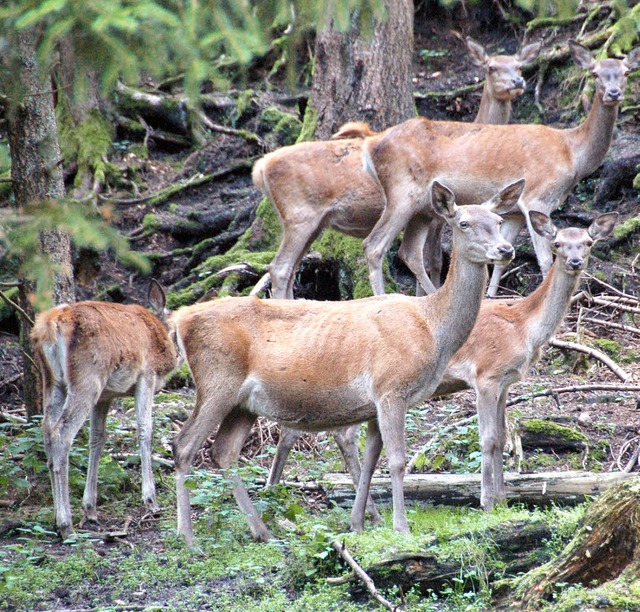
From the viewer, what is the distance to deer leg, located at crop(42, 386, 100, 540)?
293 inches

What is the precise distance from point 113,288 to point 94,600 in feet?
25.8

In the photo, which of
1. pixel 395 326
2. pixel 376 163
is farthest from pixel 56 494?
pixel 376 163

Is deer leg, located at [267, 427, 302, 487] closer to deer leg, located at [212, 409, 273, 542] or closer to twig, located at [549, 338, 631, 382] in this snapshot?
deer leg, located at [212, 409, 273, 542]

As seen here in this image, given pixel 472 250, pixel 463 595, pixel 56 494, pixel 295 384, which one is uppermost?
pixel 472 250

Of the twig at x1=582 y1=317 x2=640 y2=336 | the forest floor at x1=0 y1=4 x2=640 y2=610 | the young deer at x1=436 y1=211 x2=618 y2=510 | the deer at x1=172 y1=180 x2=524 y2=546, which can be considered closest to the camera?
the forest floor at x1=0 y1=4 x2=640 y2=610

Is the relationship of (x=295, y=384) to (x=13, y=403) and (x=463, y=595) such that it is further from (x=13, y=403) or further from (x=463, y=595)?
(x=13, y=403)

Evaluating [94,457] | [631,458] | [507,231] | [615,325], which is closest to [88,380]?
[94,457]

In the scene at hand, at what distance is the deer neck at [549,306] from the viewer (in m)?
8.09

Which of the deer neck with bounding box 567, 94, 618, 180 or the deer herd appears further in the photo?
the deer neck with bounding box 567, 94, 618, 180

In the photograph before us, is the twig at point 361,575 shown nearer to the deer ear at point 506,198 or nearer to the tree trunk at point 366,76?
the deer ear at point 506,198

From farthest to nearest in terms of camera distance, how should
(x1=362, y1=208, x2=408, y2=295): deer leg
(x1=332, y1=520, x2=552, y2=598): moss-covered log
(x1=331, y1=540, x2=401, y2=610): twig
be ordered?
(x1=362, y1=208, x2=408, y2=295): deer leg < (x1=332, y1=520, x2=552, y2=598): moss-covered log < (x1=331, y1=540, x2=401, y2=610): twig

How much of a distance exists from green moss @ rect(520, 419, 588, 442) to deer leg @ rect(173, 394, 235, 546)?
3.03 meters

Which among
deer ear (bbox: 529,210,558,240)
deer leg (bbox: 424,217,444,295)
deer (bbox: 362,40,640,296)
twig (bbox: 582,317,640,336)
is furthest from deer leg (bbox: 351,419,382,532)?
deer leg (bbox: 424,217,444,295)

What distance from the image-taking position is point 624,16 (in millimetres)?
14008
